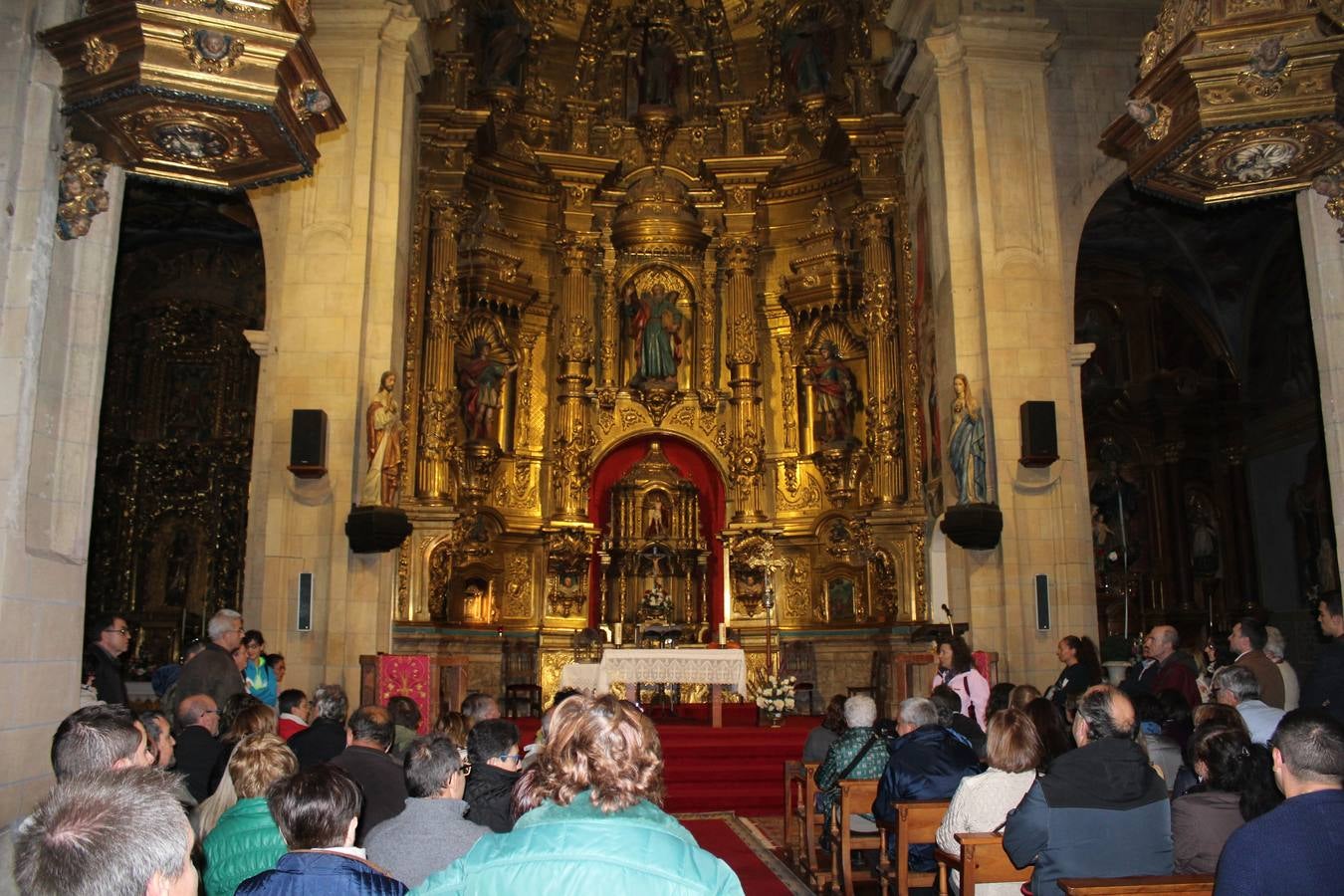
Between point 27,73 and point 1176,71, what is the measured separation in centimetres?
623

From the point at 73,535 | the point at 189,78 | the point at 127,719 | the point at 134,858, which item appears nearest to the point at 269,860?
the point at 127,719

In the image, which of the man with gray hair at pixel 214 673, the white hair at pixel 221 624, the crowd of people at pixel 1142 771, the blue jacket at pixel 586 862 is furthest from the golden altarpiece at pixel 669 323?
the blue jacket at pixel 586 862

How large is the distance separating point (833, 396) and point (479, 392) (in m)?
5.32

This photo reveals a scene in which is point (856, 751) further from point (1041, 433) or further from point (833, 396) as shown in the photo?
point (833, 396)

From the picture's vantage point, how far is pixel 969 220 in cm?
1191

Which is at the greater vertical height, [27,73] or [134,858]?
[27,73]

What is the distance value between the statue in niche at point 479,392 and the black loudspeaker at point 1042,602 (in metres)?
8.65

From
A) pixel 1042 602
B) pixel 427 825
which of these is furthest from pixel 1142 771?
pixel 1042 602

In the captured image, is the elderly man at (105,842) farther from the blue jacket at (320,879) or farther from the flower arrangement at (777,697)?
the flower arrangement at (777,697)

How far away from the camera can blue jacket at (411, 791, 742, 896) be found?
7.18 ft

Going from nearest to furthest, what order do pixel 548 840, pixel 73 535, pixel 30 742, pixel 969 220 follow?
pixel 548 840
pixel 30 742
pixel 73 535
pixel 969 220

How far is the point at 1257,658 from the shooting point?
687cm

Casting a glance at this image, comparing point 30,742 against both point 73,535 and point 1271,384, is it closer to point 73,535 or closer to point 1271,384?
point 73,535

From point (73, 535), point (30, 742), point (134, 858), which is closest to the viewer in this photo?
point (134, 858)
